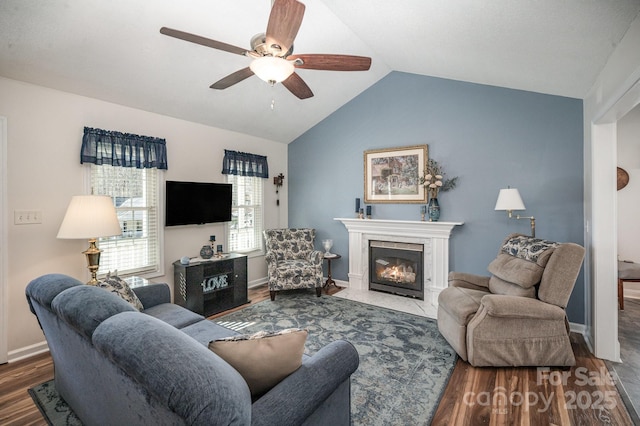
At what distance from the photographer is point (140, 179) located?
357 cm

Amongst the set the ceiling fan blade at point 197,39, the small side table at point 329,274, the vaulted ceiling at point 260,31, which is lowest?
the small side table at point 329,274

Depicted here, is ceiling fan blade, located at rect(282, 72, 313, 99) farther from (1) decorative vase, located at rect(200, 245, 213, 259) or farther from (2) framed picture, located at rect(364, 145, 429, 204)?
(1) decorative vase, located at rect(200, 245, 213, 259)

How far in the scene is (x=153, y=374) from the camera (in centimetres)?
90

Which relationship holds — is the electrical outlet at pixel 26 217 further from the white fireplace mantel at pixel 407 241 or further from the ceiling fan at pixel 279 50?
the white fireplace mantel at pixel 407 241

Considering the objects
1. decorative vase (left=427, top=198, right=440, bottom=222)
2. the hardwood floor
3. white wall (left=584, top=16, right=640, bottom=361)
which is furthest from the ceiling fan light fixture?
decorative vase (left=427, top=198, right=440, bottom=222)

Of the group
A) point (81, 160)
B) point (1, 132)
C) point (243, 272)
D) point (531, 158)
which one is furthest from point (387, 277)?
point (1, 132)

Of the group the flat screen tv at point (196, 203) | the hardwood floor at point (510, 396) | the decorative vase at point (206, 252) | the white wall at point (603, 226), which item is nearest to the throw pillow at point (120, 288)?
the hardwood floor at point (510, 396)

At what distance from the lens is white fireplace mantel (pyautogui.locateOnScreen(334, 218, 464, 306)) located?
3973 millimetres

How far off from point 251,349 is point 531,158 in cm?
370

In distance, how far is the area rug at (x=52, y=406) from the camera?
1.88m

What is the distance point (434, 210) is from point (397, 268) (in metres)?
1.05

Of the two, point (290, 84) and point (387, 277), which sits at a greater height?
point (290, 84)

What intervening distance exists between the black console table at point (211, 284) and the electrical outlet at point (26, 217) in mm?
1398

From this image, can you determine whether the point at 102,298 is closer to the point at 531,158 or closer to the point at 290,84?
the point at 290,84
